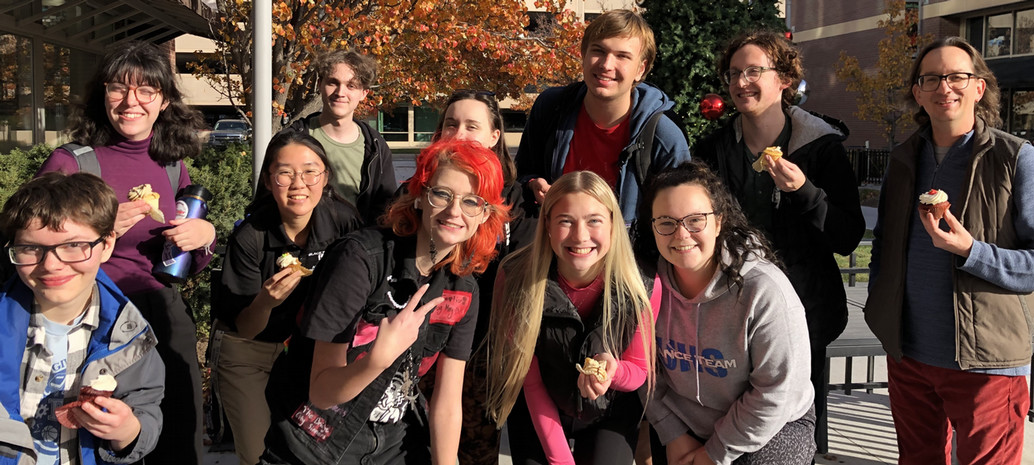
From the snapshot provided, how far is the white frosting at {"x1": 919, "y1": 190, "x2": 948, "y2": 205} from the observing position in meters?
3.00

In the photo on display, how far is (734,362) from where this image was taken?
2994 mm

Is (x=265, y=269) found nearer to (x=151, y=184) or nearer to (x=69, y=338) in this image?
(x=151, y=184)

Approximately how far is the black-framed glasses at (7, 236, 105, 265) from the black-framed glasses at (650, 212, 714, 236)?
6.54 feet

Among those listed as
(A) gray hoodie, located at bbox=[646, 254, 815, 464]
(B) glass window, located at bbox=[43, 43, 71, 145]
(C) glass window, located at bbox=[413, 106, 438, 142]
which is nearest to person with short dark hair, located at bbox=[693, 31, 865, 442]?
(A) gray hoodie, located at bbox=[646, 254, 815, 464]

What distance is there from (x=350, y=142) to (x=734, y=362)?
2.16 meters

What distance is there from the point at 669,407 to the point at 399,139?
54.3 m

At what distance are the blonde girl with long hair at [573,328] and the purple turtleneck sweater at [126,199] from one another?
53.2 inches

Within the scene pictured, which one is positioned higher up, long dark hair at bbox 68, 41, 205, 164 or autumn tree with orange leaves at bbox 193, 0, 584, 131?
autumn tree with orange leaves at bbox 193, 0, 584, 131

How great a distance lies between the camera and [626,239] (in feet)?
10.1

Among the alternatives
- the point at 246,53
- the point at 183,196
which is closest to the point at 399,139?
the point at 246,53

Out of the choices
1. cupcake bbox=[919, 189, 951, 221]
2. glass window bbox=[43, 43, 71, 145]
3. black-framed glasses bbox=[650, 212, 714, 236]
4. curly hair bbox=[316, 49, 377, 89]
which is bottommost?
black-framed glasses bbox=[650, 212, 714, 236]

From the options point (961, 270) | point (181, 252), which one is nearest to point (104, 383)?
point (181, 252)

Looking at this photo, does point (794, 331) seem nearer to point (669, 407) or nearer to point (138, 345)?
point (669, 407)

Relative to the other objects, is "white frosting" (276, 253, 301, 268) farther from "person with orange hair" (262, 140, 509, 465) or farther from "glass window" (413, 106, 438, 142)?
"glass window" (413, 106, 438, 142)
